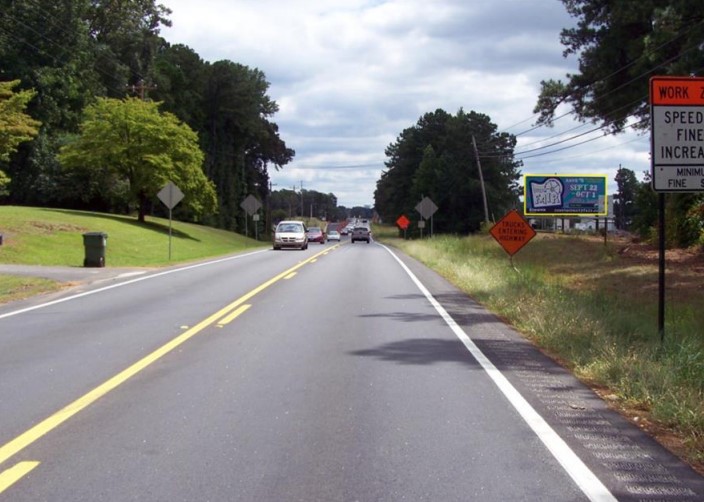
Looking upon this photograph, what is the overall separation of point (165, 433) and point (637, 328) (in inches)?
303

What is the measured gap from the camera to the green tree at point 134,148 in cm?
4878

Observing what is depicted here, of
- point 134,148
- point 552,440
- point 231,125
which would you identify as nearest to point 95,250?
point 552,440

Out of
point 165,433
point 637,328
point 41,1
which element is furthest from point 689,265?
point 41,1

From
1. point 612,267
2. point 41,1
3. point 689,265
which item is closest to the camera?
point 689,265

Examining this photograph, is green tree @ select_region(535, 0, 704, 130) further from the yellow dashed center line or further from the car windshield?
the yellow dashed center line

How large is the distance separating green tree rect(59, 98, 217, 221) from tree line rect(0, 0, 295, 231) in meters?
0.13

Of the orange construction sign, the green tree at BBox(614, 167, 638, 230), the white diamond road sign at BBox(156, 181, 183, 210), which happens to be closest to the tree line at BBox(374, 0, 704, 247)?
the orange construction sign

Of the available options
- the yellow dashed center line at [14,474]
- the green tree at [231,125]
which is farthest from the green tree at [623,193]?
the yellow dashed center line at [14,474]

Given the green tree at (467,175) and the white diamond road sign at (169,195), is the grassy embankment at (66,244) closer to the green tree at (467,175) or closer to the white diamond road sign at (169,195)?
the white diamond road sign at (169,195)

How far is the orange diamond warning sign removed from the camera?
19.6 metres

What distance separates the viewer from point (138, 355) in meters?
9.59

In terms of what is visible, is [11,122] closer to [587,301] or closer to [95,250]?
[95,250]

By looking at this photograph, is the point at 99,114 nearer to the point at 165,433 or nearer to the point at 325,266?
the point at 325,266

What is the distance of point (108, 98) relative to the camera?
2403 inches
